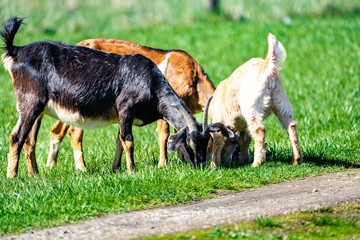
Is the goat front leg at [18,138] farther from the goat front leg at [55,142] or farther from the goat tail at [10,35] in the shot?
the goat front leg at [55,142]

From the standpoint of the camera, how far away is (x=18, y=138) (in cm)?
1127

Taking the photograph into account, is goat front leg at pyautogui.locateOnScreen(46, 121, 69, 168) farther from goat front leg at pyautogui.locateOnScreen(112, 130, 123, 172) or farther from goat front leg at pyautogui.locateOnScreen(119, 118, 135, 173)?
goat front leg at pyautogui.locateOnScreen(119, 118, 135, 173)

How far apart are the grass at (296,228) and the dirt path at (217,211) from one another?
0.20 metres

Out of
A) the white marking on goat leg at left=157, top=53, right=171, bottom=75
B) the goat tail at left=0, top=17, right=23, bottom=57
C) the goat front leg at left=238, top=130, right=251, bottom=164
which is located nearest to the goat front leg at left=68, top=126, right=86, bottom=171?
the white marking on goat leg at left=157, top=53, right=171, bottom=75

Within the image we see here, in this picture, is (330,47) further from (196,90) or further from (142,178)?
(142,178)

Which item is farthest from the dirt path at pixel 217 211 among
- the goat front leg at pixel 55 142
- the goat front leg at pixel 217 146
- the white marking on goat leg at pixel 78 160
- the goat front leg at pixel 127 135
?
the goat front leg at pixel 55 142

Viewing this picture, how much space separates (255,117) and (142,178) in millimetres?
1718

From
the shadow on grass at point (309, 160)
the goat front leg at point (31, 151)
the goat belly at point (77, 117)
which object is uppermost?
the goat belly at point (77, 117)

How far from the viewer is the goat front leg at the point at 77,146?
39.9 feet

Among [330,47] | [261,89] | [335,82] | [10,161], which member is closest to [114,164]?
[10,161]

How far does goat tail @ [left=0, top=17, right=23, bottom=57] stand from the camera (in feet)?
37.3

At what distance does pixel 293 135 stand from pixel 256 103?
597 mm

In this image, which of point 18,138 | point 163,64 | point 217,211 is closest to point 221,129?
point 163,64

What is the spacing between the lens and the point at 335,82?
17.6 metres
